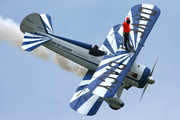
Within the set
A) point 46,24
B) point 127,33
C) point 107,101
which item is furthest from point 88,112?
point 46,24

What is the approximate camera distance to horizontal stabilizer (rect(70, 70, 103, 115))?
16.0m

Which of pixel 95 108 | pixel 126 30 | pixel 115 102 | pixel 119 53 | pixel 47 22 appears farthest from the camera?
pixel 47 22

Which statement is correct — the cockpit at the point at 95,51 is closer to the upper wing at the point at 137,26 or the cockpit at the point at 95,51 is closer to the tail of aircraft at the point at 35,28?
the upper wing at the point at 137,26

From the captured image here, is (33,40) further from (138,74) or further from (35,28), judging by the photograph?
(138,74)

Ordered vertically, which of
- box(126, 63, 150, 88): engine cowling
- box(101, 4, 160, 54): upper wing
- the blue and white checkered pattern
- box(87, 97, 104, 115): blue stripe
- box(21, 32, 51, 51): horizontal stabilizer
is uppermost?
box(101, 4, 160, 54): upper wing

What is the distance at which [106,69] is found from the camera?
15.6m

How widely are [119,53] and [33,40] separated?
181 inches

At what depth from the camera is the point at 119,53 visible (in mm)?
16359

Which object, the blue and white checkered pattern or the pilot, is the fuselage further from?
the pilot

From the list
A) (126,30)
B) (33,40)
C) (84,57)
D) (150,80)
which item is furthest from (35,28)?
(150,80)

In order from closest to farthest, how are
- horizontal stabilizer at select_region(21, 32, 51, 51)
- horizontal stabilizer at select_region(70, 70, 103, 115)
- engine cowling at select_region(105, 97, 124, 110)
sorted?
horizontal stabilizer at select_region(70, 70, 103, 115)
engine cowling at select_region(105, 97, 124, 110)
horizontal stabilizer at select_region(21, 32, 51, 51)

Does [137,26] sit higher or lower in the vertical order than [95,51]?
higher

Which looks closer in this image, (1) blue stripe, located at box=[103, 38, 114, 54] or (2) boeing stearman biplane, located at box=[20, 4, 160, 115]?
(2) boeing stearman biplane, located at box=[20, 4, 160, 115]

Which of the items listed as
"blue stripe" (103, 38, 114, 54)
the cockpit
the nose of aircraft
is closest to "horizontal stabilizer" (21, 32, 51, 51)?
the cockpit
